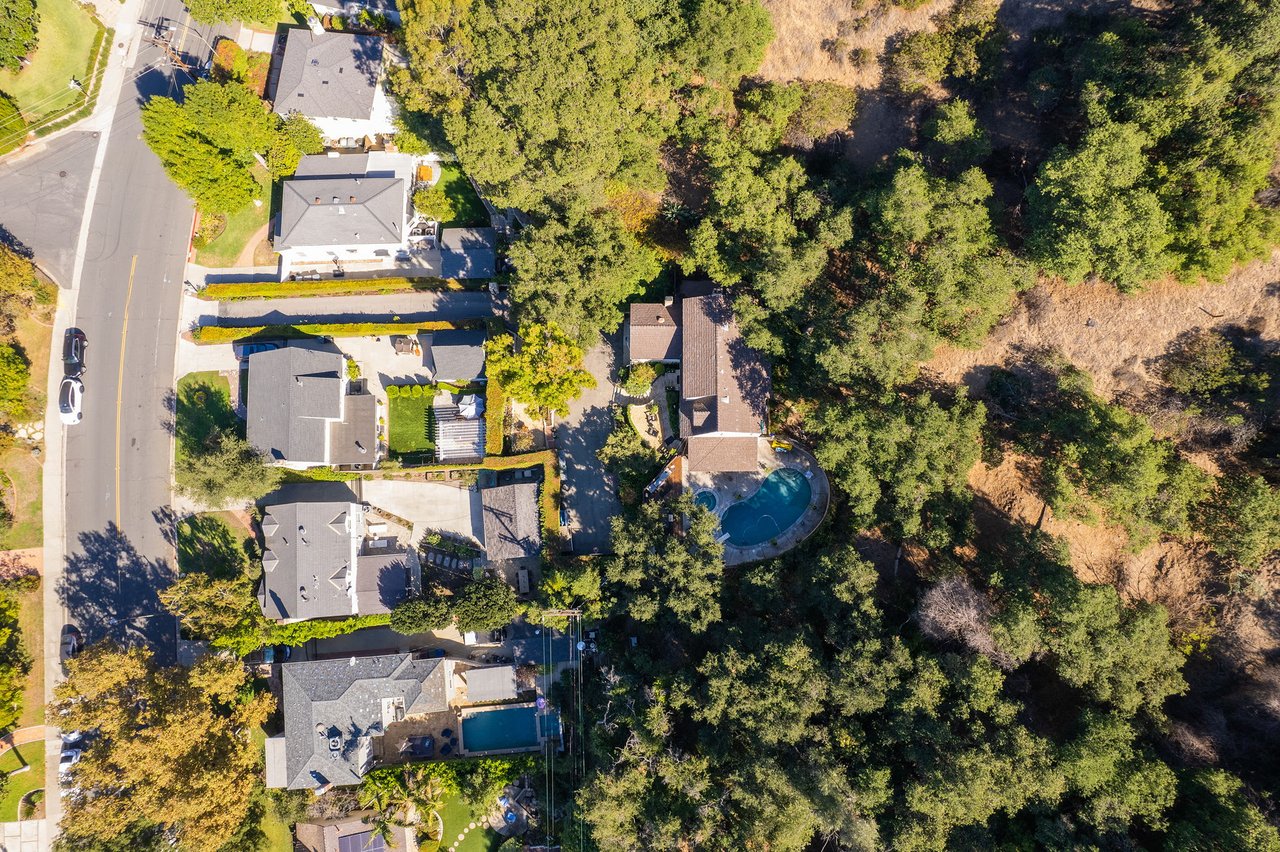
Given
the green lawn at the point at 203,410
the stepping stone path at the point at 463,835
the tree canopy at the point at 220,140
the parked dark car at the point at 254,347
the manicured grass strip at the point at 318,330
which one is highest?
the tree canopy at the point at 220,140

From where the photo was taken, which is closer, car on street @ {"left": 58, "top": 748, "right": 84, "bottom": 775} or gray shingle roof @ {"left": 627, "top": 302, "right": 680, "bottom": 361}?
gray shingle roof @ {"left": 627, "top": 302, "right": 680, "bottom": 361}

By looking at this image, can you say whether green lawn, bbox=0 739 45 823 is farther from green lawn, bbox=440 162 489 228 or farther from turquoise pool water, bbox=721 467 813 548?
turquoise pool water, bbox=721 467 813 548

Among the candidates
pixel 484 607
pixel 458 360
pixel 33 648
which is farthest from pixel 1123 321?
pixel 33 648

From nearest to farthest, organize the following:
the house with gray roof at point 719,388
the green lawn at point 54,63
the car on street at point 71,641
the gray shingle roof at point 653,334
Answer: the house with gray roof at point 719,388 → the gray shingle roof at point 653,334 → the car on street at point 71,641 → the green lawn at point 54,63

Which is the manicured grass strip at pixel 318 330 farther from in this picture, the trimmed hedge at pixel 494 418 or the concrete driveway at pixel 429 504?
the concrete driveway at pixel 429 504

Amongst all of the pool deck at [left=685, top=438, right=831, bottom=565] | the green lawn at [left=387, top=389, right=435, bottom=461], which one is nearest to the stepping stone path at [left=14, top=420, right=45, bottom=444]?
the green lawn at [left=387, top=389, right=435, bottom=461]

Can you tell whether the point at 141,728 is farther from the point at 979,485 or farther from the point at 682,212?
the point at 979,485

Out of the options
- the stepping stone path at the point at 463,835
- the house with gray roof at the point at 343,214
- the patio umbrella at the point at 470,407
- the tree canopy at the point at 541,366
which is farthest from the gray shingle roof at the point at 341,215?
the stepping stone path at the point at 463,835
